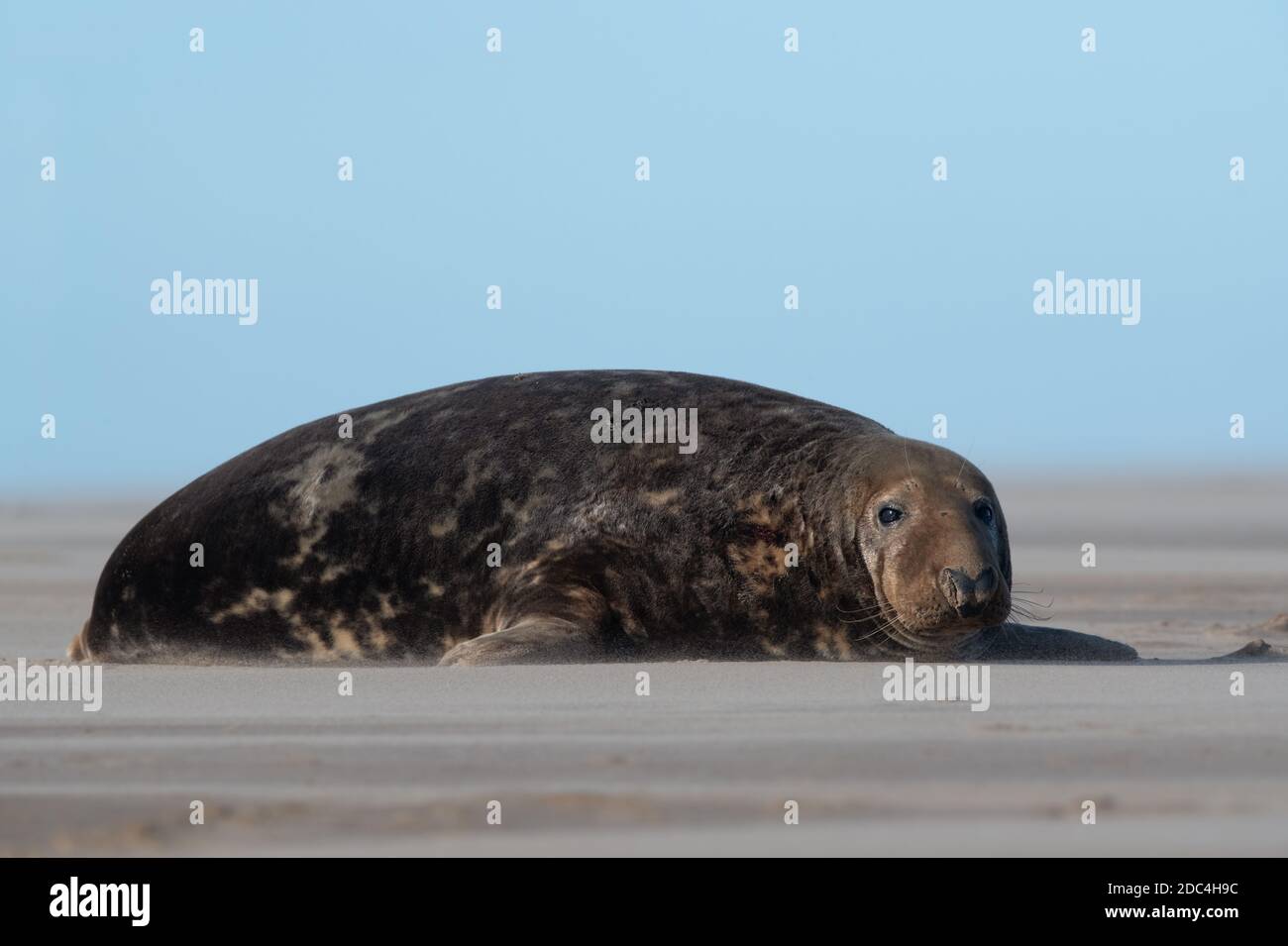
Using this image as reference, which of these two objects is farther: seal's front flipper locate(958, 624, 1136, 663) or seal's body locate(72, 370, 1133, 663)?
seal's front flipper locate(958, 624, 1136, 663)

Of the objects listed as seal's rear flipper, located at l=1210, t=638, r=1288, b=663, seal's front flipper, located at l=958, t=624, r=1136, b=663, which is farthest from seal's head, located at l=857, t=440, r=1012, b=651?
seal's rear flipper, located at l=1210, t=638, r=1288, b=663

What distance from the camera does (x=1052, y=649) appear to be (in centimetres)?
1013

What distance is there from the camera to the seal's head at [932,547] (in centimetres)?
885

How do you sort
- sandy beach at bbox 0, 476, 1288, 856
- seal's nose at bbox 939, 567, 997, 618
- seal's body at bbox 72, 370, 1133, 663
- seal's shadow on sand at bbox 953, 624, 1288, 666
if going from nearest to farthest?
sandy beach at bbox 0, 476, 1288, 856 < seal's nose at bbox 939, 567, 997, 618 < seal's body at bbox 72, 370, 1133, 663 < seal's shadow on sand at bbox 953, 624, 1288, 666

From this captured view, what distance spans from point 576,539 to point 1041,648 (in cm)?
226

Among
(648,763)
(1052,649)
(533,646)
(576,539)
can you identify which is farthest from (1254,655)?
(648,763)

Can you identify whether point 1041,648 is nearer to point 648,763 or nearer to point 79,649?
point 648,763

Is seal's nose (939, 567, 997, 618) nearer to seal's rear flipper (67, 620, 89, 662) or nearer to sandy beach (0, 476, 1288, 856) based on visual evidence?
sandy beach (0, 476, 1288, 856)

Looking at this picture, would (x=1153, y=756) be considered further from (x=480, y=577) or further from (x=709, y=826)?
(x=480, y=577)

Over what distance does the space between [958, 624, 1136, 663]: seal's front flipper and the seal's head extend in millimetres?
482

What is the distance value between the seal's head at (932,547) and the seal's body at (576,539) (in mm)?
13

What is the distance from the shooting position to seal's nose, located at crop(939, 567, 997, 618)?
8758 mm

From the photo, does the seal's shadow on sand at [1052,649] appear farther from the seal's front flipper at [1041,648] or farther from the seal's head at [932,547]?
the seal's head at [932,547]

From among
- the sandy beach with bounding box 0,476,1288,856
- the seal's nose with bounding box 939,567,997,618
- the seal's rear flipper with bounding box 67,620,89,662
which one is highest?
the seal's nose with bounding box 939,567,997,618
